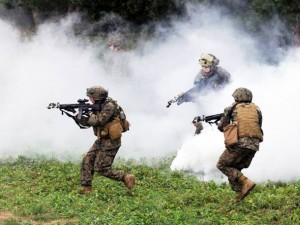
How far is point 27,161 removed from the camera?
1335 cm

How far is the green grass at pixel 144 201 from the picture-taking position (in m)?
8.19

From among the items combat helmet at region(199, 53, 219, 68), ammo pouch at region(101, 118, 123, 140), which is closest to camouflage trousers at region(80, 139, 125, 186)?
ammo pouch at region(101, 118, 123, 140)

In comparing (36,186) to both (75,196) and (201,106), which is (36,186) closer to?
(75,196)

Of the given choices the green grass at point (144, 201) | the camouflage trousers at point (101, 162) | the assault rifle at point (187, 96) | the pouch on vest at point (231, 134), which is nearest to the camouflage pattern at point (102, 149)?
the camouflage trousers at point (101, 162)

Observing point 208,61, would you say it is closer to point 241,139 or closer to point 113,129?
point 113,129

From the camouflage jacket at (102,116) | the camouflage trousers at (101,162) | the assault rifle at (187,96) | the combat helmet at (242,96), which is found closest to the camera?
the combat helmet at (242,96)

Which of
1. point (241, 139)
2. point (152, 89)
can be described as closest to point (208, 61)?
point (241, 139)

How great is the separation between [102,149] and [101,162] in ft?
0.72

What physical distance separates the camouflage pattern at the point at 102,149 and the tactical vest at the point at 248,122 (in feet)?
6.84

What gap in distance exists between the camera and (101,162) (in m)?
9.92

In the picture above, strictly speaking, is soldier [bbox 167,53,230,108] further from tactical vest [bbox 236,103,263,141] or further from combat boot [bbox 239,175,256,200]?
combat boot [bbox 239,175,256,200]

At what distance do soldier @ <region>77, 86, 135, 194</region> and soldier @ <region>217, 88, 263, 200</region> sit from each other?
172cm

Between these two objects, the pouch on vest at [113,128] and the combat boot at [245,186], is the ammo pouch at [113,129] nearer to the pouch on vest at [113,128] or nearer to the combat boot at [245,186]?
the pouch on vest at [113,128]

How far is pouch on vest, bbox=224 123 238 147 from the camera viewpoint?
29.0 ft
